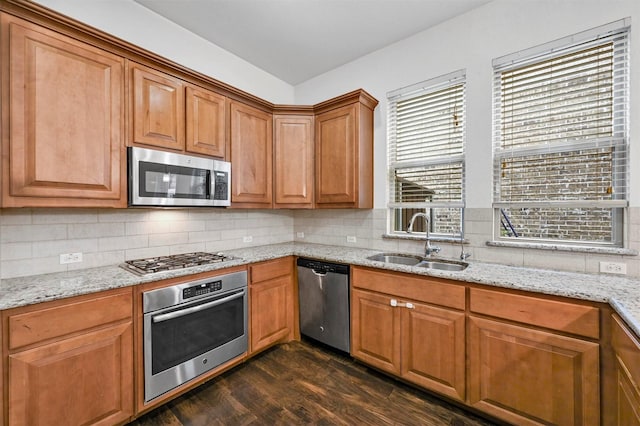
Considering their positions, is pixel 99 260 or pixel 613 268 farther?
pixel 99 260

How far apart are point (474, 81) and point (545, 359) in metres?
2.07

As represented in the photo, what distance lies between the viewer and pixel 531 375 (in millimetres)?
1523

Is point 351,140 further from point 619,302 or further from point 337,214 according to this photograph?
point 619,302

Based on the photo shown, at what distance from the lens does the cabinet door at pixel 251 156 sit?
2562 millimetres

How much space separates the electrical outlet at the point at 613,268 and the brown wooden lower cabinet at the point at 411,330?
3.05ft

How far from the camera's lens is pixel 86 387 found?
4.91ft

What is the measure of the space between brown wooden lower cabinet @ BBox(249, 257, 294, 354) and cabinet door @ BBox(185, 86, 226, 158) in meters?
1.12

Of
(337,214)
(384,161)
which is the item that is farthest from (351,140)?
(337,214)

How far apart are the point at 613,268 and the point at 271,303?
8.32ft

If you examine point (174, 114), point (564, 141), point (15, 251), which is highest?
point (174, 114)

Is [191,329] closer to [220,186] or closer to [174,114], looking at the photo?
[220,186]

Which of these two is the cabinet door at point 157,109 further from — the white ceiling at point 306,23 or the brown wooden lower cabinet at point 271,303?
the brown wooden lower cabinet at point 271,303

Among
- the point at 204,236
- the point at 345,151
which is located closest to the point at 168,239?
the point at 204,236

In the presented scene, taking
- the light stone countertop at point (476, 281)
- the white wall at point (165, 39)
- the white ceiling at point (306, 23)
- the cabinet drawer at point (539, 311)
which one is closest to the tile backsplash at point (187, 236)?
the light stone countertop at point (476, 281)
